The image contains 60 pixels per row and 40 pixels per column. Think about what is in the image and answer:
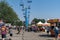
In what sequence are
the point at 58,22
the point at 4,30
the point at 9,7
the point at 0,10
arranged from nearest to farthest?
the point at 4,30, the point at 58,22, the point at 0,10, the point at 9,7

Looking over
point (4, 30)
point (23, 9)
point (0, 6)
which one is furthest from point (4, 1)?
point (4, 30)

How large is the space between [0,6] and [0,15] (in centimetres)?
313

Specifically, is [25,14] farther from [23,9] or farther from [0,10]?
[0,10]

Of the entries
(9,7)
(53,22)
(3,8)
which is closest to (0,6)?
(3,8)

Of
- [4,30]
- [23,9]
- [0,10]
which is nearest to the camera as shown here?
[4,30]

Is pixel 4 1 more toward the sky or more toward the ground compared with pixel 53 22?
more toward the sky

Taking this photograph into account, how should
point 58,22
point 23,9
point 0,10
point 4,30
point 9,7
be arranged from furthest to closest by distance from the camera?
point 23,9 → point 9,7 → point 0,10 → point 58,22 → point 4,30

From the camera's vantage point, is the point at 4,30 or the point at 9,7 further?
the point at 9,7

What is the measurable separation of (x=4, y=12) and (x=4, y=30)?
213ft

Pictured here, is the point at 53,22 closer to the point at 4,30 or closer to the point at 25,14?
the point at 4,30

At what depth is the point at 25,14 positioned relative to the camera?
128750 millimetres

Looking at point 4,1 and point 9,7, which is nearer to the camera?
point 4,1

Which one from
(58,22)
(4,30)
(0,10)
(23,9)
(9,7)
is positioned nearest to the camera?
(4,30)

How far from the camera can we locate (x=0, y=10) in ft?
299
